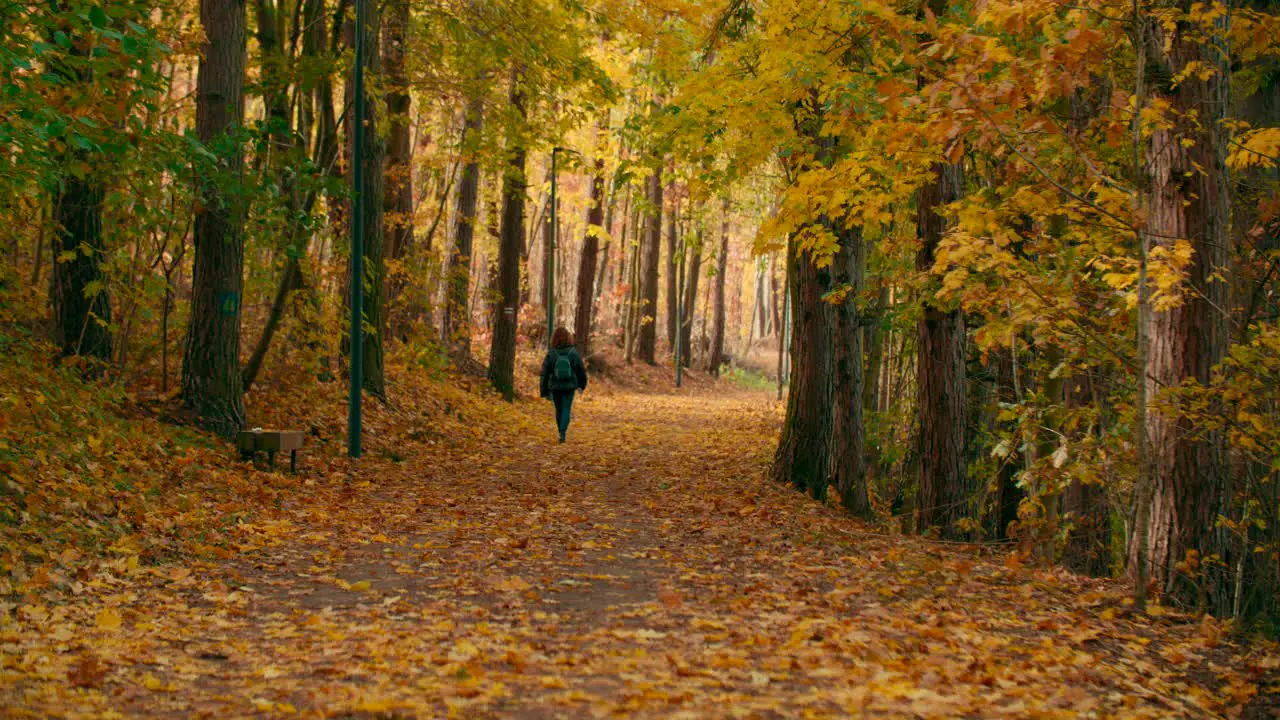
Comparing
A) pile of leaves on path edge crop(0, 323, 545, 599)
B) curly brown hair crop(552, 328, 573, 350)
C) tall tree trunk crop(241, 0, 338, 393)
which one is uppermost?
tall tree trunk crop(241, 0, 338, 393)

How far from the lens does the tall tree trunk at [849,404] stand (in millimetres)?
13703

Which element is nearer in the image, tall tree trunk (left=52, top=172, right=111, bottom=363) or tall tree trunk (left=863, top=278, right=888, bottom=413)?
tall tree trunk (left=52, top=172, right=111, bottom=363)

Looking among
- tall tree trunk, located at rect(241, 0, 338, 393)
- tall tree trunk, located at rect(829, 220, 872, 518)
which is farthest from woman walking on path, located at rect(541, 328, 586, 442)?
tall tree trunk, located at rect(829, 220, 872, 518)

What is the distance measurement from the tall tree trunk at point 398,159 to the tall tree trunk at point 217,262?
182 inches

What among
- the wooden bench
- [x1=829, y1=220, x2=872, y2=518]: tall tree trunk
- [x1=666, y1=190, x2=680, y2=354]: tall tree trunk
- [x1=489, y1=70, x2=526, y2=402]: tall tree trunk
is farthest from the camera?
[x1=666, y1=190, x2=680, y2=354]: tall tree trunk

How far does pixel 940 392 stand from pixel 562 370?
7.15 metres

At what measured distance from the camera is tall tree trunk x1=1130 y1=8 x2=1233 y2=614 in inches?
287

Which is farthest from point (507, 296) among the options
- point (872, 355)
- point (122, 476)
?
point (122, 476)

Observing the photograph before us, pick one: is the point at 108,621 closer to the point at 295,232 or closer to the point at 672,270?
the point at 295,232

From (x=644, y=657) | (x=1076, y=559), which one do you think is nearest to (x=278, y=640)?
(x=644, y=657)

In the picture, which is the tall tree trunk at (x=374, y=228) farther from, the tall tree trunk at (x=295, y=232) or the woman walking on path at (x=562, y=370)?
the woman walking on path at (x=562, y=370)

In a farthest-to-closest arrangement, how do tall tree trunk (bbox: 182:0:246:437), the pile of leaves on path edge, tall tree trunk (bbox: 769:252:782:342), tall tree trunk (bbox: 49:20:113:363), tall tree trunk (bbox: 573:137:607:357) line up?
tall tree trunk (bbox: 769:252:782:342), tall tree trunk (bbox: 573:137:607:357), tall tree trunk (bbox: 49:20:113:363), tall tree trunk (bbox: 182:0:246:437), the pile of leaves on path edge

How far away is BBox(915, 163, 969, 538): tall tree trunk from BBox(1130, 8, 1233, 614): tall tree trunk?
12.9 ft

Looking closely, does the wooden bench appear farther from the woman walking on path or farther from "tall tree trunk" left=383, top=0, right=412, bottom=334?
"tall tree trunk" left=383, top=0, right=412, bottom=334
